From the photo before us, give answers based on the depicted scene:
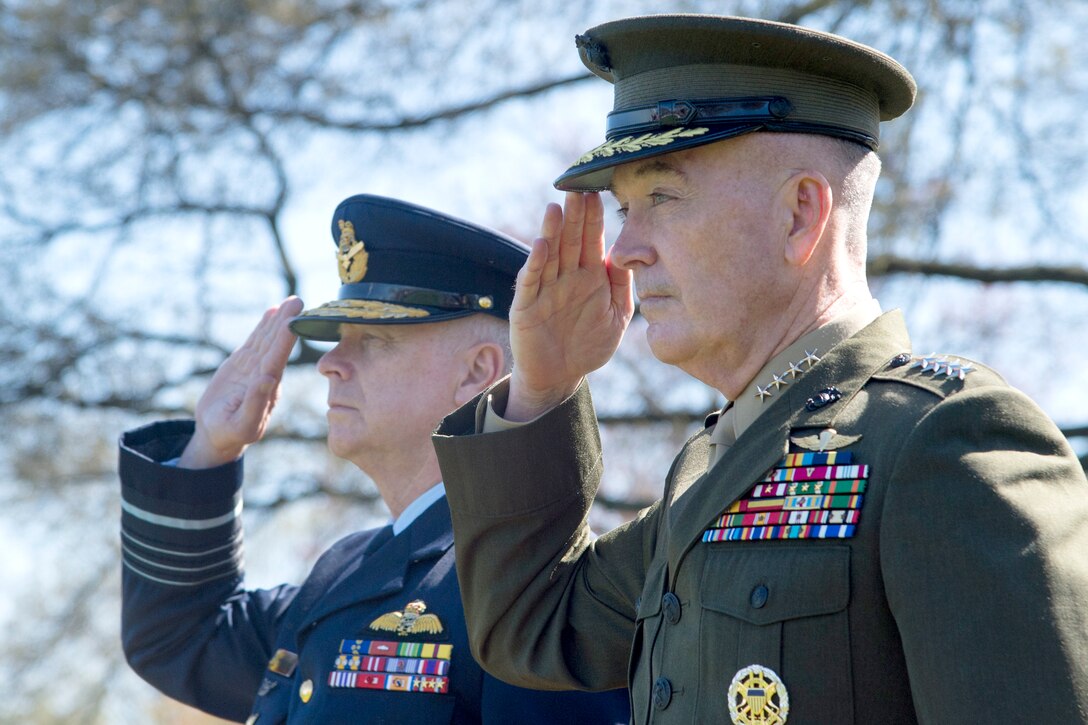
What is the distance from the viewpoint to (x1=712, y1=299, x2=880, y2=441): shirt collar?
2457 mm

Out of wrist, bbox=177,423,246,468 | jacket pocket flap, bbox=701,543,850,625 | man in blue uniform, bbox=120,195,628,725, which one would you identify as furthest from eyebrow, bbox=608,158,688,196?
wrist, bbox=177,423,246,468

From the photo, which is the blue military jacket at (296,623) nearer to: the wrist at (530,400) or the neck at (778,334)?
the wrist at (530,400)

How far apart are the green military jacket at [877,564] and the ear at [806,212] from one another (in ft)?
0.56

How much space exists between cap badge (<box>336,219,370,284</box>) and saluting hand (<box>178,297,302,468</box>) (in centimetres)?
17

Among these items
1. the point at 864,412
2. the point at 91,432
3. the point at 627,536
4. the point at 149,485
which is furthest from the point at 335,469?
the point at 864,412

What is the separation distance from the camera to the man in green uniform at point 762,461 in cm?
202

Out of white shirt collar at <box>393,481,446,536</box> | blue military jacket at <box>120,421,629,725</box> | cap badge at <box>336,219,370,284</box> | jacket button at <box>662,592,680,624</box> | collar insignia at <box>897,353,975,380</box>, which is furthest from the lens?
A: cap badge at <box>336,219,370,284</box>

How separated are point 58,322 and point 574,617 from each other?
7023 mm

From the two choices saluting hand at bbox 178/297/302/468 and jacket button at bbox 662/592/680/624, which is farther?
saluting hand at bbox 178/297/302/468

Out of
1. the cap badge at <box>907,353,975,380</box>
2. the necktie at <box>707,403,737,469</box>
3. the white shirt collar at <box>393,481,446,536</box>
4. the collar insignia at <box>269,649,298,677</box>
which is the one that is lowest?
the collar insignia at <box>269,649,298,677</box>

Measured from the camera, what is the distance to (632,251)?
2.59m

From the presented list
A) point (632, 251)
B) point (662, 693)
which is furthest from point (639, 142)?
point (662, 693)

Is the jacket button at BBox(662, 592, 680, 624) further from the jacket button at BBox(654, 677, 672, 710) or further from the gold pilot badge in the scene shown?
the gold pilot badge

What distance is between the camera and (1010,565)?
6.49 ft
